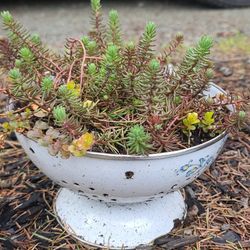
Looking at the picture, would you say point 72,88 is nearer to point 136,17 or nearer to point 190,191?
point 190,191

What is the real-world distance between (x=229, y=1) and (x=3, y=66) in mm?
2916

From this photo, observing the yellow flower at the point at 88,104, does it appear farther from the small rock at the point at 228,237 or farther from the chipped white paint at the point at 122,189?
the small rock at the point at 228,237

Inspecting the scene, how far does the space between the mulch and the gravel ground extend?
63.2 inches

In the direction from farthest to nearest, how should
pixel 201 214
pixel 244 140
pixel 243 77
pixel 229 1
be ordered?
pixel 229 1
pixel 243 77
pixel 244 140
pixel 201 214

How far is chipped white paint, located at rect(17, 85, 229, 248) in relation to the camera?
141 centimetres

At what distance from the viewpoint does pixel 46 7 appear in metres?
4.43

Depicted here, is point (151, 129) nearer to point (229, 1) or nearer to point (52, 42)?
point (52, 42)

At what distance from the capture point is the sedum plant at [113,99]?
1379mm

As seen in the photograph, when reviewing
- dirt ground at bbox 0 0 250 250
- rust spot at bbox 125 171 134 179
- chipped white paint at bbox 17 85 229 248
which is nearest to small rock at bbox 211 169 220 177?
dirt ground at bbox 0 0 250 250

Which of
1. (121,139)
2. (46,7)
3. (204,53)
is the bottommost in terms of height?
(46,7)

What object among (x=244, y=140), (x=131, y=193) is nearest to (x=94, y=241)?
(x=131, y=193)

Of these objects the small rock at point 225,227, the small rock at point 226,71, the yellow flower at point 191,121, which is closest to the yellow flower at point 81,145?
the yellow flower at point 191,121

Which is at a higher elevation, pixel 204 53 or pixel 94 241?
pixel 204 53

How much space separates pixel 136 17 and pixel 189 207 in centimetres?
253
